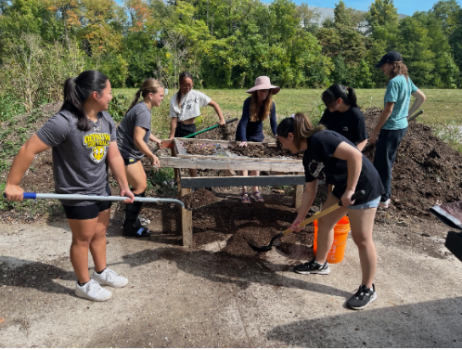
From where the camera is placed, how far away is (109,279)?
312cm

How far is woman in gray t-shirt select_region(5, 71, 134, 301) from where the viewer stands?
238 centimetres

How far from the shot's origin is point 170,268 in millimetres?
3469

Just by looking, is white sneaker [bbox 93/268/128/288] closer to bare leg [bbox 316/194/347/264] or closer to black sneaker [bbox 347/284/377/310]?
bare leg [bbox 316/194/347/264]

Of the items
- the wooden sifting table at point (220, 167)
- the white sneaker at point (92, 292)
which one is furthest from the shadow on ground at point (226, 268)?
the white sneaker at point (92, 292)

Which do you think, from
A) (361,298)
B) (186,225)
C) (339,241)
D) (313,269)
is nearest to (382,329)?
(361,298)

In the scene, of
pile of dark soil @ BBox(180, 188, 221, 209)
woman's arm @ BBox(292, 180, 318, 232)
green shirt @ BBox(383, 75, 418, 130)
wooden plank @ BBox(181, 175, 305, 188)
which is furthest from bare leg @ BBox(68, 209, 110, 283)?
green shirt @ BBox(383, 75, 418, 130)

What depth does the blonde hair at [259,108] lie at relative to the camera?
466cm

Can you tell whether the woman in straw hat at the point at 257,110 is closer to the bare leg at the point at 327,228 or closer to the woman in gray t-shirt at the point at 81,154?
the bare leg at the point at 327,228

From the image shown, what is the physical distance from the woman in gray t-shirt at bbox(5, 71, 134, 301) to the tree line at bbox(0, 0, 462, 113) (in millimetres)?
23504

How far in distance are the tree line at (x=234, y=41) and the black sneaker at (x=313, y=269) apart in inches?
917

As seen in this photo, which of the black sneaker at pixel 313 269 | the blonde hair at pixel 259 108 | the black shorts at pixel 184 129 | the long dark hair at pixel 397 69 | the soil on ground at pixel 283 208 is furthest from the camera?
the black shorts at pixel 184 129

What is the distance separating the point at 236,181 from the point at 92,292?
1.83 meters

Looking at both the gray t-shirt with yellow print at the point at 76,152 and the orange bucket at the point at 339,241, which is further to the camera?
the orange bucket at the point at 339,241

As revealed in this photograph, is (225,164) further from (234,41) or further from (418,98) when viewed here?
(234,41)
